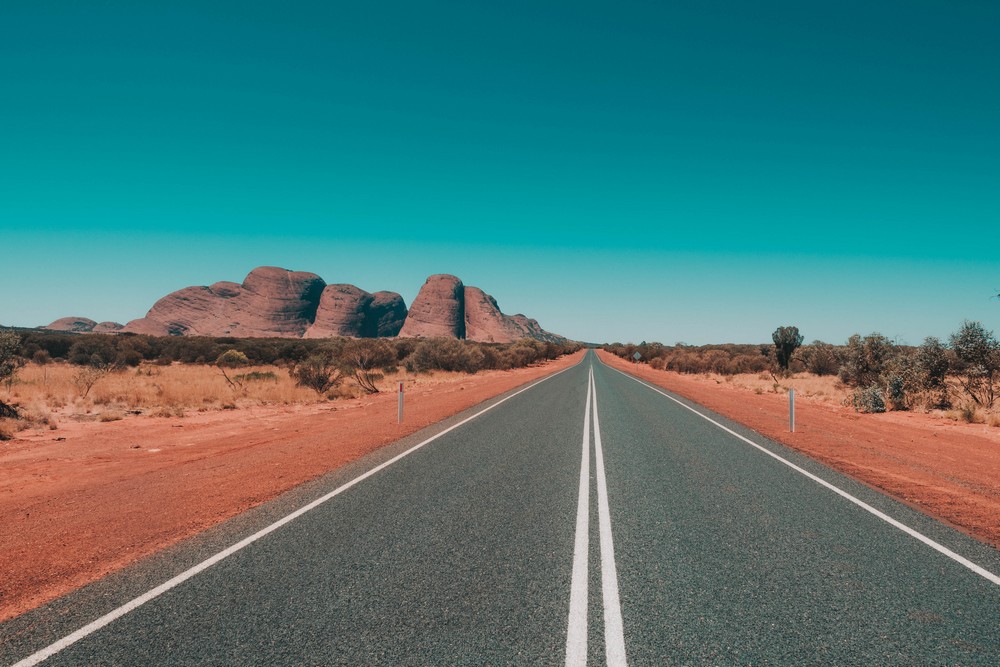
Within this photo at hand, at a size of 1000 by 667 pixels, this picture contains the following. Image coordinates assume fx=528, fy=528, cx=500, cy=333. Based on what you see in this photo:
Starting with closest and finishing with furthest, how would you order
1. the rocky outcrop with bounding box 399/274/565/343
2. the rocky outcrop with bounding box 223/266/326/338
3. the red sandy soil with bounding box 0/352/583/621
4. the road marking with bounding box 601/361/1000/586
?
the road marking with bounding box 601/361/1000/586
the red sandy soil with bounding box 0/352/583/621
the rocky outcrop with bounding box 223/266/326/338
the rocky outcrop with bounding box 399/274/565/343

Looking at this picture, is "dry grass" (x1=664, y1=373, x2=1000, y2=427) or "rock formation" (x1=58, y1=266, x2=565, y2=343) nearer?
"dry grass" (x1=664, y1=373, x2=1000, y2=427)

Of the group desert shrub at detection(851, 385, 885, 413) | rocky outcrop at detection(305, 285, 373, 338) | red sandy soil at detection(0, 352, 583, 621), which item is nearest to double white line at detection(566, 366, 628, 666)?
red sandy soil at detection(0, 352, 583, 621)

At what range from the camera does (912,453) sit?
35.0 feet

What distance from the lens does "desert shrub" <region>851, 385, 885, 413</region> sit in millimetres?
19969

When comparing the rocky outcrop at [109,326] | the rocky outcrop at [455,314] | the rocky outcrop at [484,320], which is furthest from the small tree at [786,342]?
the rocky outcrop at [109,326]

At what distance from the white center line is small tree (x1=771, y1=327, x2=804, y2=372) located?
42369mm

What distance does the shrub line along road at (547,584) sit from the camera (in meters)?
3.23

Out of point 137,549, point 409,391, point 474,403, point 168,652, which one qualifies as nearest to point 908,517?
point 168,652

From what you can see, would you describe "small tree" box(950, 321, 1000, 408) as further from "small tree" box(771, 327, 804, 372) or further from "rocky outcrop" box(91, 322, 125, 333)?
"rocky outcrop" box(91, 322, 125, 333)

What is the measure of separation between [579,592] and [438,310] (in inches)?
6809

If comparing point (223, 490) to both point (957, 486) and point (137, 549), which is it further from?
point (957, 486)

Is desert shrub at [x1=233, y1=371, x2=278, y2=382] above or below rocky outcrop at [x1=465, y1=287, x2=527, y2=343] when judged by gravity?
below

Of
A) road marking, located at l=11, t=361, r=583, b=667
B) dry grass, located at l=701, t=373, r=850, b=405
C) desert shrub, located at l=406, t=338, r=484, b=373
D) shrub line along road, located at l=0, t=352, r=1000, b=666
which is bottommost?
road marking, located at l=11, t=361, r=583, b=667

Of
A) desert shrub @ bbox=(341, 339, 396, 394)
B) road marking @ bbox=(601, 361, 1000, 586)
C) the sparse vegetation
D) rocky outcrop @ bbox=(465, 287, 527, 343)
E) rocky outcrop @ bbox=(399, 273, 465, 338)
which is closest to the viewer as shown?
road marking @ bbox=(601, 361, 1000, 586)
